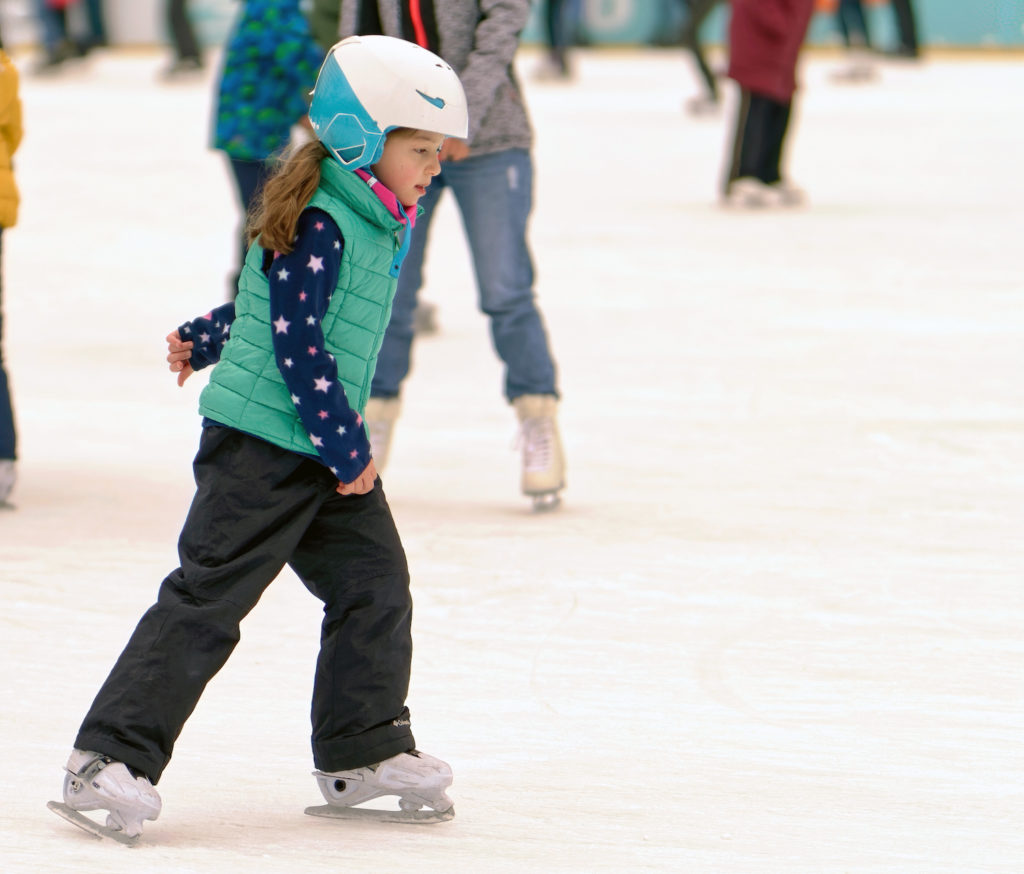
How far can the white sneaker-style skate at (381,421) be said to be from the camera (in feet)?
17.4

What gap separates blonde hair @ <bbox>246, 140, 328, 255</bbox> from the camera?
296 cm

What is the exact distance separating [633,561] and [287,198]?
79.1 inches

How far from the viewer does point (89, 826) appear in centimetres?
294

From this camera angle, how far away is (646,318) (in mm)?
8102

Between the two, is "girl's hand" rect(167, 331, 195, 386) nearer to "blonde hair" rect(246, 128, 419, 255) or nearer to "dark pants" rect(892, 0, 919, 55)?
"blonde hair" rect(246, 128, 419, 255)

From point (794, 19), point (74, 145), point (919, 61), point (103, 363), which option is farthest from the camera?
point (919, 61)

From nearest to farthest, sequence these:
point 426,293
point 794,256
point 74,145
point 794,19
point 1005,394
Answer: point 1005,394, point 426,293, point 794,256, point 794,19, point 74,145

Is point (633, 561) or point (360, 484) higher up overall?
point (360, 484)

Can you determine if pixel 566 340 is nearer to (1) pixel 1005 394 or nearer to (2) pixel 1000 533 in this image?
(1) pixel 1005 394

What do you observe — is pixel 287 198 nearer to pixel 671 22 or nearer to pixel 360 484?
pixel 360 484

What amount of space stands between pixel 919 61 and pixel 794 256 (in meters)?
12.9

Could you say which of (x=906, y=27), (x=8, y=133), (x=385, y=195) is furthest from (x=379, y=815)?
(x=906, y=27)

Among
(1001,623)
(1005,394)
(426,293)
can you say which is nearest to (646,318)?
(426,293)

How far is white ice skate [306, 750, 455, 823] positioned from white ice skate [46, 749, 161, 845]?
309 millimetres
